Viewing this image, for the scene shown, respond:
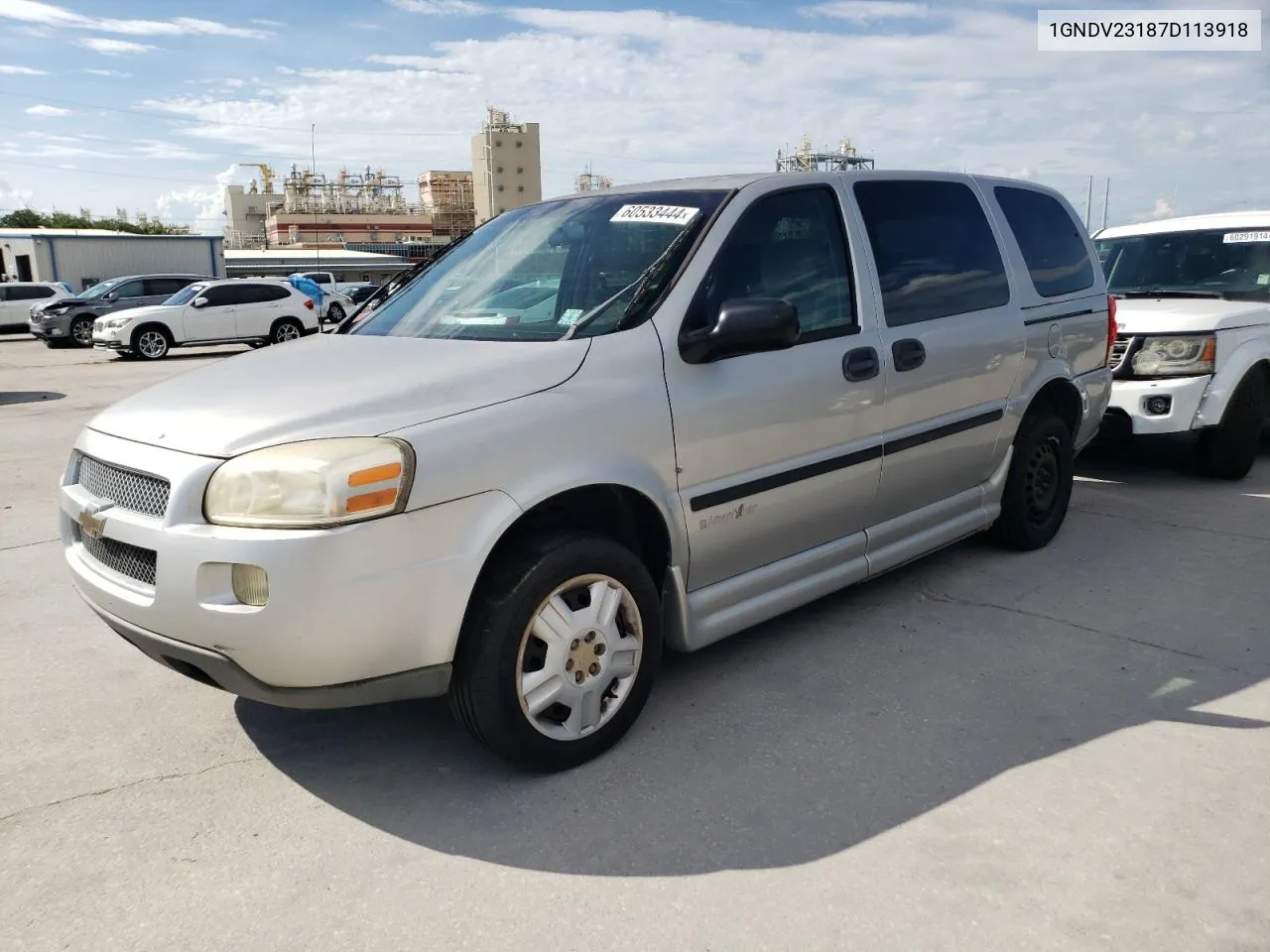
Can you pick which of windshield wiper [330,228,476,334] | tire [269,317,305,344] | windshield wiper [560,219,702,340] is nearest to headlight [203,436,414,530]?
windshield wiper [560,219,702,340]

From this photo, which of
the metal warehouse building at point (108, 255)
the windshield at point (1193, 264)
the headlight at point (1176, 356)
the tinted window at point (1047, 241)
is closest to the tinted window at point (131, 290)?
the metal warehouse building at point (108, 255)

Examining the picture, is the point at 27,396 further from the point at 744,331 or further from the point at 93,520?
the point at 744,331

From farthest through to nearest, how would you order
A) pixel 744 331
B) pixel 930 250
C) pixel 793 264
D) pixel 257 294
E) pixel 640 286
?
pixel 257 294
pixel 930 250
pixel 793 264
pixel 640 286
pixel 744 331

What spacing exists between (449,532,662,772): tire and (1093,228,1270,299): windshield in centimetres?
594

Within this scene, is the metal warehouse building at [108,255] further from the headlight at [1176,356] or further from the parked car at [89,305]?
the headlight at [1176,356]

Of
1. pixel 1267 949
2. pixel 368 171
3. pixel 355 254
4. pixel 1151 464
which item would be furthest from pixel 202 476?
pixel 368 171

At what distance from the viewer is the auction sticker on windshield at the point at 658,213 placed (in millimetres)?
3596

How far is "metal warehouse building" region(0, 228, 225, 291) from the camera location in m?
41.5

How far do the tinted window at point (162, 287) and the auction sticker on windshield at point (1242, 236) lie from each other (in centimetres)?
2258

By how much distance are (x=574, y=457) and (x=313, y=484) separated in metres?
0.76

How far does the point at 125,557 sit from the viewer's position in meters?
2.89

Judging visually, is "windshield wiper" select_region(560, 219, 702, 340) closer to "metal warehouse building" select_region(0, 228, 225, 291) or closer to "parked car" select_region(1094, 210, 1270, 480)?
"parked car" select_region(1094, 210, 1270, 480)

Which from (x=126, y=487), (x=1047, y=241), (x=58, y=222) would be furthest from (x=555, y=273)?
(x=58, y=222)

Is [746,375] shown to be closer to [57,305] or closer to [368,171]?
[57,305]
